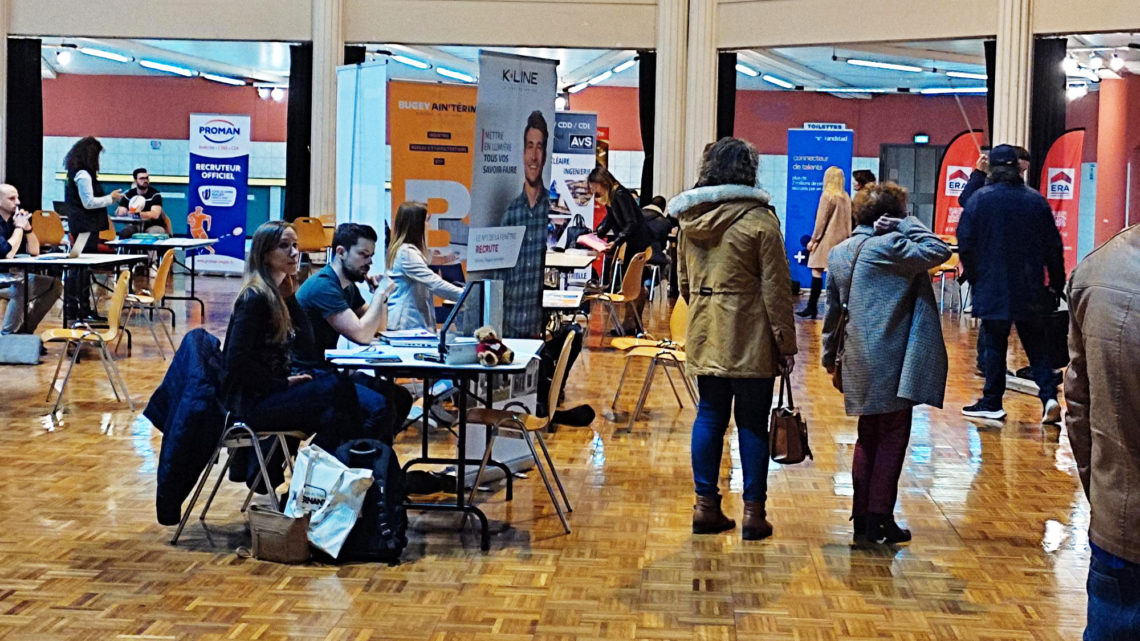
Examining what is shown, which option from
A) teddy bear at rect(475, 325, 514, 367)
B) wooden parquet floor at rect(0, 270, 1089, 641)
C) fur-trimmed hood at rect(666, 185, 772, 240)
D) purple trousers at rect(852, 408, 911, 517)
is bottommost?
Answer: wooden parquet floor at rect(0, 270, 1089, 641)

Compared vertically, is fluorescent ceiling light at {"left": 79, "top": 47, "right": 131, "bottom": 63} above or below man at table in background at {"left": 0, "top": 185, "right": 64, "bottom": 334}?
above

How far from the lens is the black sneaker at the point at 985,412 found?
300 inches

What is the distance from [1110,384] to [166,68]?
68.9 ft

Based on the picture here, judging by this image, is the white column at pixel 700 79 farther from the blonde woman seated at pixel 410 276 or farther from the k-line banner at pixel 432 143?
the blonde woman seated at pixel 410 276

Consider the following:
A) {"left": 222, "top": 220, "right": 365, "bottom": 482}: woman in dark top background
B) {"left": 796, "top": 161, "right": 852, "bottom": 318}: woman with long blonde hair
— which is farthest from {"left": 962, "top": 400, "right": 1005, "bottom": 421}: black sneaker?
{"left": 796, "top": 161, "right": 852, "bottom": 318}: woman with long blonde hair

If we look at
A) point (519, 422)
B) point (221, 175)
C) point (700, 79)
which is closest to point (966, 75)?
point (700, 79)

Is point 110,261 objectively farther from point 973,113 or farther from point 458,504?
point 973,113

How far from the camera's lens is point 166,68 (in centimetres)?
2114

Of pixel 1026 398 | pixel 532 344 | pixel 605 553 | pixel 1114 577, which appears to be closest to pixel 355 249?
pixel 532 344

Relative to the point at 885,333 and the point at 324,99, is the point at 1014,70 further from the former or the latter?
the point at 885,333

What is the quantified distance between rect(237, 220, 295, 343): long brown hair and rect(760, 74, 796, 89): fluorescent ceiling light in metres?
16.6

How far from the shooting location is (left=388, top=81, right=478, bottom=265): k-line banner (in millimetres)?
7785

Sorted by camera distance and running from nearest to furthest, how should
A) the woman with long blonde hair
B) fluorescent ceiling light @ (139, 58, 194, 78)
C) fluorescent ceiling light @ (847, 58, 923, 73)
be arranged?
the woman with long blonde hair < fluorescent ceiling light @ (847, 58, 923, 73) < fluorescent ceiling light @ (139, 58, 194, 78)

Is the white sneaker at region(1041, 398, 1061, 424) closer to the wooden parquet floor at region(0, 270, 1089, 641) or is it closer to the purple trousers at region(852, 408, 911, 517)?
the wooden parquet floor at region(0, 270, 1089, 641)
